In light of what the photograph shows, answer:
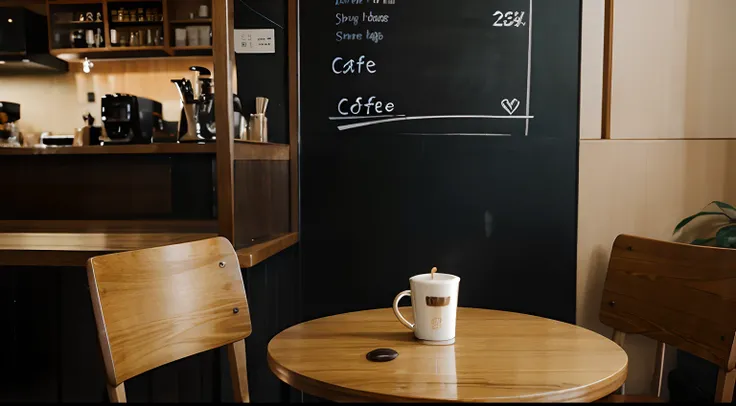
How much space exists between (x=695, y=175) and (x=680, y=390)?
82 cm

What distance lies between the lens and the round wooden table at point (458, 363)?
1.03 metres

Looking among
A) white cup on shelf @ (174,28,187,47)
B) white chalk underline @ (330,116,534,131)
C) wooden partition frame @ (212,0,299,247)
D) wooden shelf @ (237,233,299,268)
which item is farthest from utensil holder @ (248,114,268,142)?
white cup on shelf @ (174,28,187,47)

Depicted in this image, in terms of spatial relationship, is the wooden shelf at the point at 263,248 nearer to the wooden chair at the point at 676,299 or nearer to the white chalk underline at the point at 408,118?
the white chalk underline at the point at 408,118

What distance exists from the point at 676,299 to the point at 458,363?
806mm

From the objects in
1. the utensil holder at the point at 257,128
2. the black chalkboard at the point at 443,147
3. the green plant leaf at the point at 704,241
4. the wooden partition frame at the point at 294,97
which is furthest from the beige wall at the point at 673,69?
the utensil holder at the point at 257,128

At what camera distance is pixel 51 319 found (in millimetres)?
2113

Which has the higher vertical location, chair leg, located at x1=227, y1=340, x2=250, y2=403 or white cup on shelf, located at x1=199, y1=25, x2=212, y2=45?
white cup on shelf, located at x1=199, y1=25, x2=212, y2=45

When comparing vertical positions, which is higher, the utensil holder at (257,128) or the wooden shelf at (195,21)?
the wooden shelf at (195,21)

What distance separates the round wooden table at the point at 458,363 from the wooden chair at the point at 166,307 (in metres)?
0.26

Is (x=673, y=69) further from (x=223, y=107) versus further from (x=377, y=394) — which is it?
(x=377, y=394)

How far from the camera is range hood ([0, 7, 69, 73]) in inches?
171

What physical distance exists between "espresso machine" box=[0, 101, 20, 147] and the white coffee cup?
12.1 feet

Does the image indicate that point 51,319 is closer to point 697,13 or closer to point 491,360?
point 491,360

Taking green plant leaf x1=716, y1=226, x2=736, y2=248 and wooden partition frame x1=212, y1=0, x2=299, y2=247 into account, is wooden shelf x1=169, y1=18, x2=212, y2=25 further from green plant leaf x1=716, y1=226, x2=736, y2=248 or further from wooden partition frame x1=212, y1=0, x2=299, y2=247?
green plant leaf x1=716, y1=226, x2=736, y2=248
